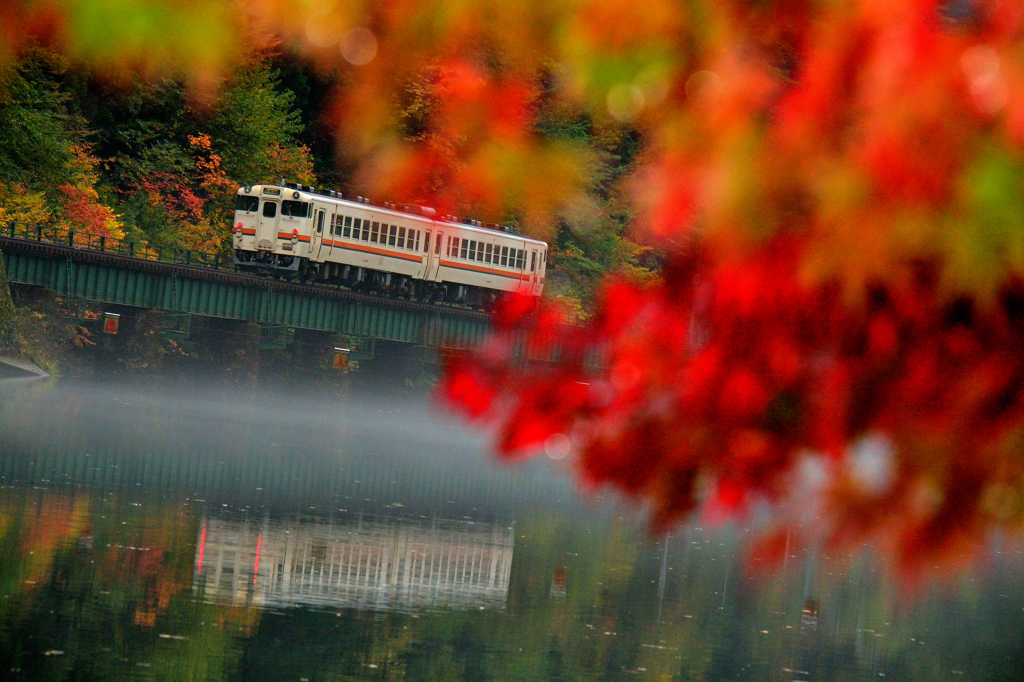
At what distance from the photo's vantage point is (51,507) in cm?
3052

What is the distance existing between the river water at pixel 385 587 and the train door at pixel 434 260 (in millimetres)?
15295

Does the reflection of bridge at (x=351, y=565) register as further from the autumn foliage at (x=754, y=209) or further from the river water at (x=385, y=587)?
the autumn foliage at (x=754, y=209)

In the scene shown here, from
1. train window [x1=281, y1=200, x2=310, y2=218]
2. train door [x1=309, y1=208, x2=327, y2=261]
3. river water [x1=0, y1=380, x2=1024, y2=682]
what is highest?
train window [x1=281, y1=200, x2=310, y2=218]

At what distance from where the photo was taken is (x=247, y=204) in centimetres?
5978

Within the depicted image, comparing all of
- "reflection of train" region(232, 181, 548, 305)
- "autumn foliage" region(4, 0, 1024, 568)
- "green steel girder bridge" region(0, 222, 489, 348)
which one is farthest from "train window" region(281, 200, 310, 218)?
"autumn foliage" region(4, 0, 1024, 568)

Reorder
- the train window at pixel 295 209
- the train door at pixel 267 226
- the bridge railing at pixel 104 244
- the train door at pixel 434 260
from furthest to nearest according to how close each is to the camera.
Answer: the train door at pixel 434 260
the train door at pixel 267 226
the bridge railing at pixel 104 244
the train window at pixel 295 209

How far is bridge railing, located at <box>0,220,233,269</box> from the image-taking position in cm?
5788

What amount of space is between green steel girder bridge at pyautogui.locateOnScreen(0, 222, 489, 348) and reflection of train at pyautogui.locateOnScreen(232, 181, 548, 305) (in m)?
1.04

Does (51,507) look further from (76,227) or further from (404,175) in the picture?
(76,227)

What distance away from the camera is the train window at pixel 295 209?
5741 centimetres

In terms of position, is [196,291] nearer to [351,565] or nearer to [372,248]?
[372,248]

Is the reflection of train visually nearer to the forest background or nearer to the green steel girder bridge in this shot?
the green steel girder bridge

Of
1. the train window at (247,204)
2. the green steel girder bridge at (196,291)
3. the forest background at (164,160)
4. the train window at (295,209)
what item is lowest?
the green steel girder bridge at (196,291)

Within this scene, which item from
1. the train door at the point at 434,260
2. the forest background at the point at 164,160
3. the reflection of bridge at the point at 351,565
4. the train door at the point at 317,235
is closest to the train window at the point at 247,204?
the train door at the point at 317,235
